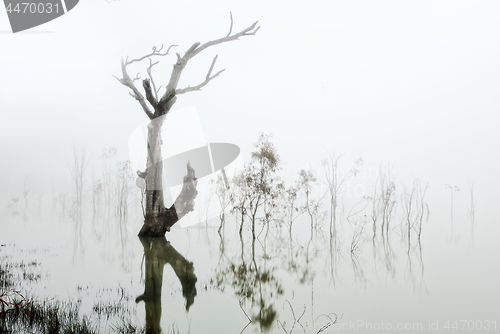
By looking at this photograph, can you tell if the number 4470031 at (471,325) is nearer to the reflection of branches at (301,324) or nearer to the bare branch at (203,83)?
the reflection of branches at (301,324)

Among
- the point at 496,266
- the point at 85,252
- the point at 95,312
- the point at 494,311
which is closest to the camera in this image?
the point at 95,312

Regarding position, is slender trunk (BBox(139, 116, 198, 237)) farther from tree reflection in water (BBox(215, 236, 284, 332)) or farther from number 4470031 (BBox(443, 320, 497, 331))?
number 4470031 (BBox(443, 320, 497, 331))

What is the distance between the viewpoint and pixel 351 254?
783 cm

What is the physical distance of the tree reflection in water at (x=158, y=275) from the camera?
389cm

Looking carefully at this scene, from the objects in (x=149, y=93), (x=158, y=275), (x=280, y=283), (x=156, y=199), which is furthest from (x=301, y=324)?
(x=149, y=93)

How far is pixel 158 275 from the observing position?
230 inches

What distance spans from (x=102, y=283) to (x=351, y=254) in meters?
4.89

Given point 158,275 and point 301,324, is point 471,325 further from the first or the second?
point 158,275

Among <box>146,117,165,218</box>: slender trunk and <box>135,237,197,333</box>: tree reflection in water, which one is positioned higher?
<box>146,117,165,218</box>: slender trunk

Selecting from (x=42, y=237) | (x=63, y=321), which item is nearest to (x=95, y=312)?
(x=63, y=321)

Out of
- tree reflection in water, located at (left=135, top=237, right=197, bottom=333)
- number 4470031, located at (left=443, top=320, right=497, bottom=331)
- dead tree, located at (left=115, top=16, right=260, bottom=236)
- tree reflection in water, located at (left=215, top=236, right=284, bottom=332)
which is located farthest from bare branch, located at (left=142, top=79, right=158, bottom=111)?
number 4470031, located at (left=443, top=320, right=497, bottom=331)

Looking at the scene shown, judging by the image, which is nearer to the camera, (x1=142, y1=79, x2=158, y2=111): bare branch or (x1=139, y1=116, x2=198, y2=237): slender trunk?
(x1=142, y1=79, x2=158, y2=111): bare branch

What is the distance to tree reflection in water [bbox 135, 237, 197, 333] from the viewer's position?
12.8 ft

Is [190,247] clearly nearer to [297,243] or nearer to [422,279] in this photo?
[297,243]
